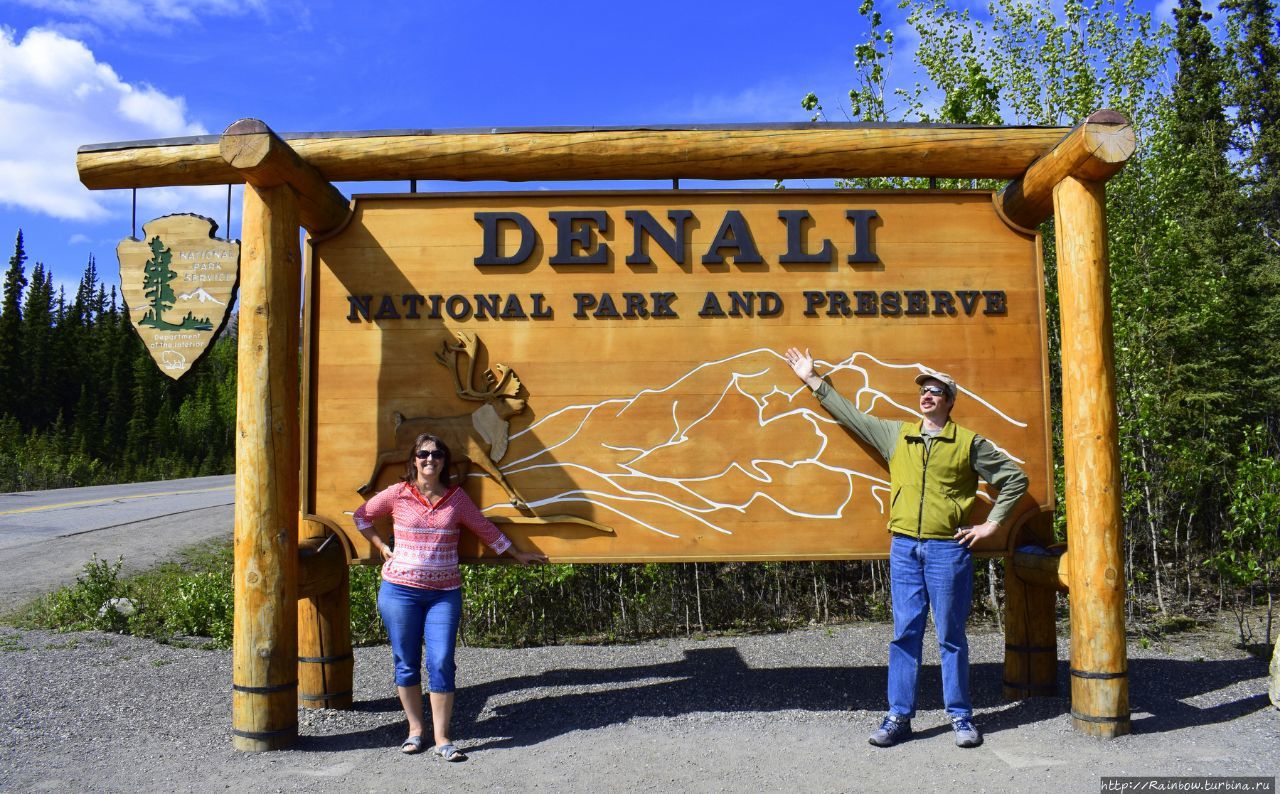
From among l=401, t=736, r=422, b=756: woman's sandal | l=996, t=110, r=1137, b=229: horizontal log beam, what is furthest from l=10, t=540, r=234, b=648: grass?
l=996, t=110, r=1137, b=229: horizontal log beam

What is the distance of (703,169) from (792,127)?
58cm

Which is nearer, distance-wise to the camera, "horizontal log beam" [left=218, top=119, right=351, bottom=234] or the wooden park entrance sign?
"horizontal log beam" [left=218, top=119, right=351, bottom=234]

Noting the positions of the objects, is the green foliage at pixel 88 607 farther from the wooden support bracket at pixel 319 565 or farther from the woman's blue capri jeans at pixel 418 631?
the woman's blue capri jeans at pixel 418 631

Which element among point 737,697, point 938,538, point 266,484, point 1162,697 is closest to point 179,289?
point 266,484

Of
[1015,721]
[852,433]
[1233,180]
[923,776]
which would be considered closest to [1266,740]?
[1015,721]

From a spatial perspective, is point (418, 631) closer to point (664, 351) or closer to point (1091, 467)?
point (664, 351)

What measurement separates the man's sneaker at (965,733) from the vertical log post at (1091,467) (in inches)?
24.0

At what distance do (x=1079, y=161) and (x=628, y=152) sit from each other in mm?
2492

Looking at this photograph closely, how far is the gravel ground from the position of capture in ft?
12.6

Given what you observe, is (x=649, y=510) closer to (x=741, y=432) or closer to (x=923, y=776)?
(x=741, y=432)

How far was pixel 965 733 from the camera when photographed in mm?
4168

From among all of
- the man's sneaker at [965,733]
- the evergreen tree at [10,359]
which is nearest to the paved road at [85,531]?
the man's sneaker at [965,733]

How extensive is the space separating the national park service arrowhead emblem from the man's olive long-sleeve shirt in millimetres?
3539

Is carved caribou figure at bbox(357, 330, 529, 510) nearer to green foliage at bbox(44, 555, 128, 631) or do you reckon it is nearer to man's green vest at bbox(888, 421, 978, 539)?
man's green vest at bbox(888, 421, 978, 539)
